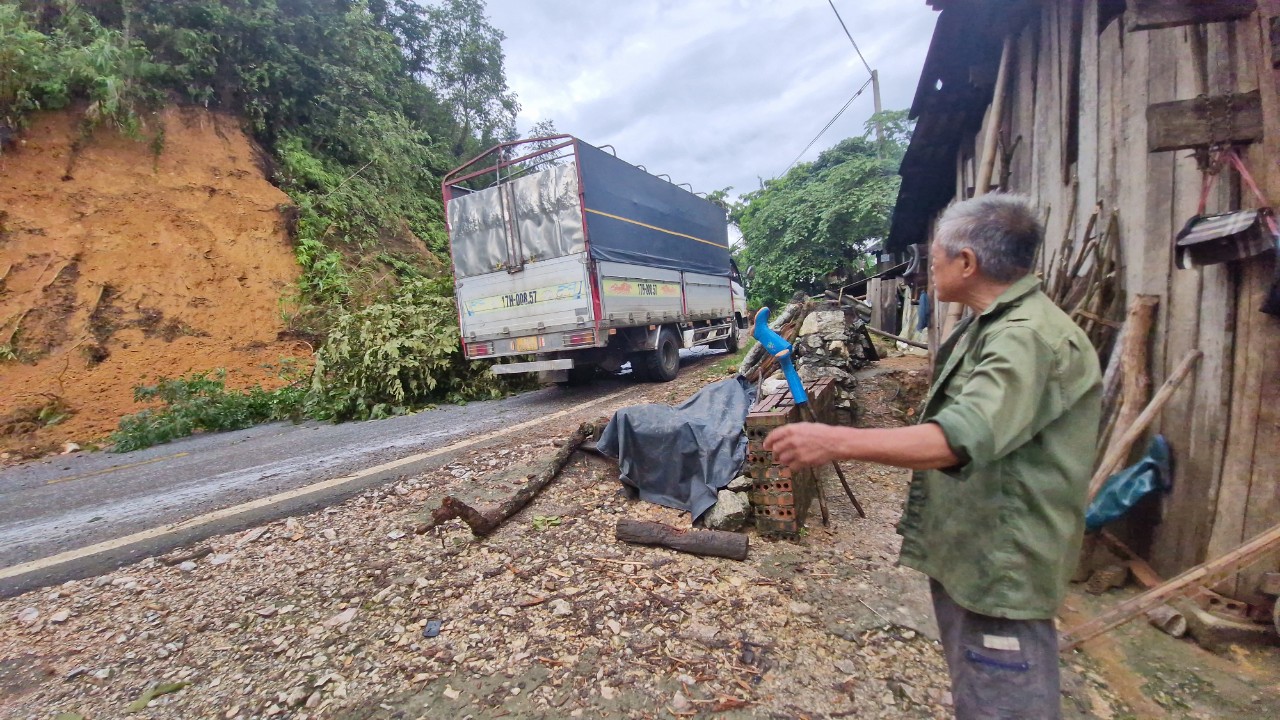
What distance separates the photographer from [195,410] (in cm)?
746

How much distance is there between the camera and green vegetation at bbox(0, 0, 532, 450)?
306 inches

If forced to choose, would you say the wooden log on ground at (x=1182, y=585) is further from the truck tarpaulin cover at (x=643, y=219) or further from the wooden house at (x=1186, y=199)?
the truck tarpaulin cover at (x=643, y=219)

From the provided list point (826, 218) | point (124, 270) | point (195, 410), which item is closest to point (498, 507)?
point (195, 410)

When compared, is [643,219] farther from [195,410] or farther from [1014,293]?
[1014,293]

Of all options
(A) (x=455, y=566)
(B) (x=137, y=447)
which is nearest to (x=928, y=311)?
(A) (x=455, y=566)

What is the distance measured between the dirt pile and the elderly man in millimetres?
10272

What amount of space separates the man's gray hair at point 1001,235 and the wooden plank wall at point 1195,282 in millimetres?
1631

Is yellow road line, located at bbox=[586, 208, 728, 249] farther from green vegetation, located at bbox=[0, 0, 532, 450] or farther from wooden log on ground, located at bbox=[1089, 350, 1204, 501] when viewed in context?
wooden log on ground, located at bbox=[1089, 350, 1204, 501]

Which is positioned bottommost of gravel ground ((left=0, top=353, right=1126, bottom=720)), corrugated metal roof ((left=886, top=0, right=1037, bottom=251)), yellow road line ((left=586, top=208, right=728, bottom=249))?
gravel ground ((left=0, top=353, right=1126, bottom=720))

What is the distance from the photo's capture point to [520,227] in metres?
7.20

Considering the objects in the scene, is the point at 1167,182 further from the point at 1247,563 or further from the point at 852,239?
the point at 852,239

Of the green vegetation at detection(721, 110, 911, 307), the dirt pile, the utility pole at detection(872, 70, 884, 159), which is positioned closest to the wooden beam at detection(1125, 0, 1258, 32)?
the dirt pile

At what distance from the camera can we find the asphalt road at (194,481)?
320cm

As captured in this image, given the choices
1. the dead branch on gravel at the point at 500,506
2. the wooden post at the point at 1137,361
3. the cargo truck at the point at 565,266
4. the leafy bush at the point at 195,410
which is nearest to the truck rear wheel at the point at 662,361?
the cargo truck at the point at 565,266
